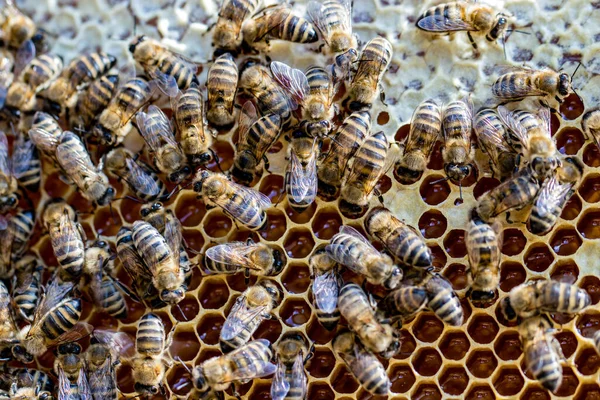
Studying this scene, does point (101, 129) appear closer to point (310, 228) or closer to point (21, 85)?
point (21, 85)

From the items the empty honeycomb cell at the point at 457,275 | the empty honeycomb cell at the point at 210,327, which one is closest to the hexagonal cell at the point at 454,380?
the empty honeycomb cell at the point at 457,275

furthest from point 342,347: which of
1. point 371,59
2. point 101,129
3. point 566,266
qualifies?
point 101,129

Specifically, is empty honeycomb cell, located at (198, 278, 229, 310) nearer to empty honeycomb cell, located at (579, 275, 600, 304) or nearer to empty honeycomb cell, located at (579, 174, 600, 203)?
empty honeycomb cell, located at (579, 275, 600, 304)

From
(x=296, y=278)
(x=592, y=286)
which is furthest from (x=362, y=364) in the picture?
(x=592, y=286)

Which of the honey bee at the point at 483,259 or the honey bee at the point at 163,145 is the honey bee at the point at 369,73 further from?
the honey bee at the point at 163,145

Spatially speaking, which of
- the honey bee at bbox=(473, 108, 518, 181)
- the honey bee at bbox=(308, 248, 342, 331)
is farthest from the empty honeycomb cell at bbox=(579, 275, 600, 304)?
the honey bee at bbox=(308, 248, 342, 331)
